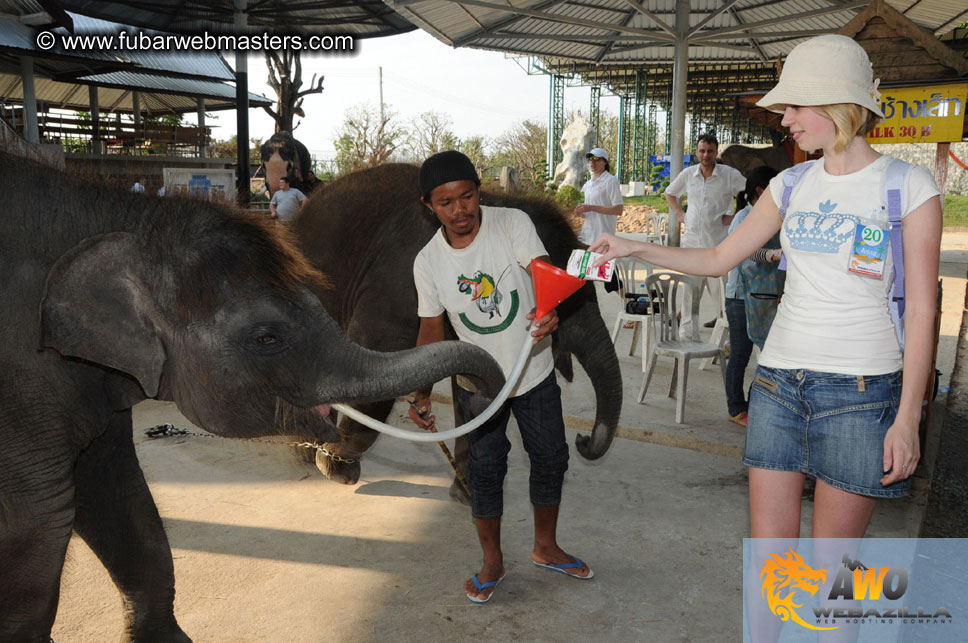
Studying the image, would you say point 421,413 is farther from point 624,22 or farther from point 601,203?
point 624,22

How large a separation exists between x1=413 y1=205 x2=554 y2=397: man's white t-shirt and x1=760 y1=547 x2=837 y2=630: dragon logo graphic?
1219mm

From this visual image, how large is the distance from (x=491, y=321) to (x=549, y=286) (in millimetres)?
436

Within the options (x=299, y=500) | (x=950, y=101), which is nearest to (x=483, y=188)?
(x=299, y=500)

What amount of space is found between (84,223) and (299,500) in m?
2.50

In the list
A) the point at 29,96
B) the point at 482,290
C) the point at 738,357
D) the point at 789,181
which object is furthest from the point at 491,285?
the point at 29,96

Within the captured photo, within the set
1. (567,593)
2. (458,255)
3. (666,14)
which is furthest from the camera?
(666,14)

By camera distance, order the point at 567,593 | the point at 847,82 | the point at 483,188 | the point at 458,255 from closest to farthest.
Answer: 1. the point at 847,82
2. the point at 458,255
3. the point at 567,593
4. the point at 483,188

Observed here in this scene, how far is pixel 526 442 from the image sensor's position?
11.4 ft

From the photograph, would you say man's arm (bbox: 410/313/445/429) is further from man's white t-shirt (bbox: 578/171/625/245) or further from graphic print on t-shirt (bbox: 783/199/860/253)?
man's white t-shirt (bbox: 578/171/625/245)

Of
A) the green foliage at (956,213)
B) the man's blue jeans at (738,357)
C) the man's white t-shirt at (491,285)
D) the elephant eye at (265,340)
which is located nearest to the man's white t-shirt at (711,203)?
the man's blue jeans at (738,357)

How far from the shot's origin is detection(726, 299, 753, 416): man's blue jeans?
225 inches

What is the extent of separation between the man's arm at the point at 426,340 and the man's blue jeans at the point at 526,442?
20 cm

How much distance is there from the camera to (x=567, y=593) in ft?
11.2

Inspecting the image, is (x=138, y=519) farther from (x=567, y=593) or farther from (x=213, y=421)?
(x=567, y=593)
